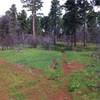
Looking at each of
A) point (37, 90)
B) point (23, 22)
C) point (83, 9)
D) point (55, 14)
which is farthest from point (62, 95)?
point (23, 22)

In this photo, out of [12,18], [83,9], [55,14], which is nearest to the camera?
[83,9]

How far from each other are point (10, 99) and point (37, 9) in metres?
50.9

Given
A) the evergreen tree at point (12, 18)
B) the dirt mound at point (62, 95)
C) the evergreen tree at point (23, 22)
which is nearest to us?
the dirt mound at point (62, 95)

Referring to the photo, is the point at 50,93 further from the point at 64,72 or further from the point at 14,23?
the point at 14,23

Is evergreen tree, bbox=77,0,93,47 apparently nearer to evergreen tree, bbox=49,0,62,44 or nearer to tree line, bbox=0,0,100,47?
tree line, bbox=0,0,100,47

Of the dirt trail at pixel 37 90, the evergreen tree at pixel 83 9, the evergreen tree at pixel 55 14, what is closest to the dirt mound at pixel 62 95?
the dirt trail at pixel 37 90

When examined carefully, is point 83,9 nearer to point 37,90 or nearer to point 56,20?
point 56,20

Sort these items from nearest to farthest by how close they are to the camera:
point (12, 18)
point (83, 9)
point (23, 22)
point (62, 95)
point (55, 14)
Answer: point (62, 95)
point (83, 9)
point (12, 18)
point (55, 14)
point (23, 22)

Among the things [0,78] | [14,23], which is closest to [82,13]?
[14,23]

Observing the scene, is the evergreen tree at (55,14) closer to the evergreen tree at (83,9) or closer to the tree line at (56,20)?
the tree line at (56,20)

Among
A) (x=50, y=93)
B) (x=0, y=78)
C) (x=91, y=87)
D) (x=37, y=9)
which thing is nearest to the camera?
(x=50, y=93)

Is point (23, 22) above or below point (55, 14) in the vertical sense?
below

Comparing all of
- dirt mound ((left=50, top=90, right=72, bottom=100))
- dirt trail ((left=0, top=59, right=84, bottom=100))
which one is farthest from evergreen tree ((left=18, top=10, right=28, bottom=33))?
dirt mound ((left=50, top=90, right=72, bottom=100))

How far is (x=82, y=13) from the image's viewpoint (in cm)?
7050
